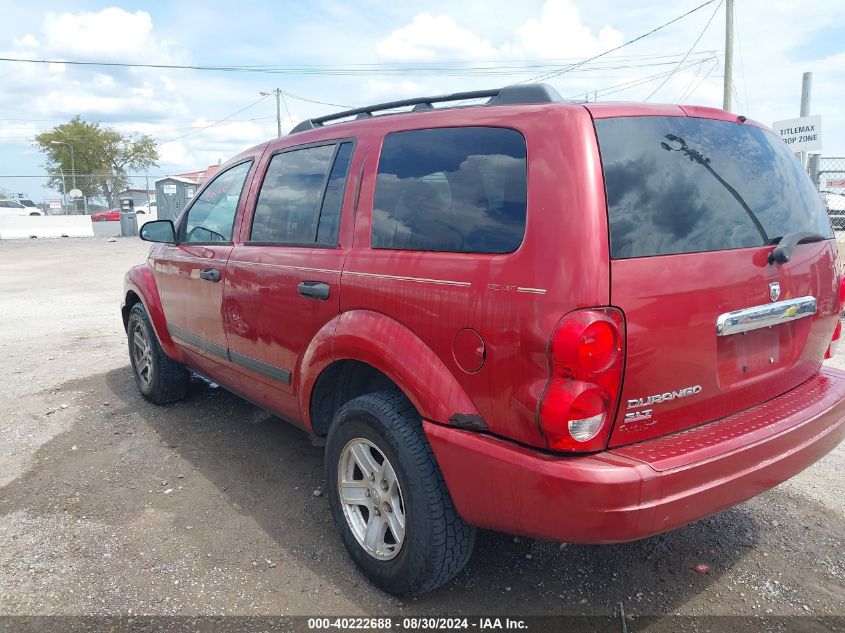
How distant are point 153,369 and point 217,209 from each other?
154cm

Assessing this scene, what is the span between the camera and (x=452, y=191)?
8.13 ft

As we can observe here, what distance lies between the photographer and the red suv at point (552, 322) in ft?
6.72

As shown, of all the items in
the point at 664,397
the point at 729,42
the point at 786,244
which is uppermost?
the point at 729,42

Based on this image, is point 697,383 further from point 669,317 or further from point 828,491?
point 828,491

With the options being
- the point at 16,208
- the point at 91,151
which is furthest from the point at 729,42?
the point at 91,151

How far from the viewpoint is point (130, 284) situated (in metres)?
5.10

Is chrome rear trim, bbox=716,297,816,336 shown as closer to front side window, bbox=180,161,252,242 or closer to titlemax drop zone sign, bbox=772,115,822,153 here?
front side window, bbox=180,161,252,242

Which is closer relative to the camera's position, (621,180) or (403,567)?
(621,180)

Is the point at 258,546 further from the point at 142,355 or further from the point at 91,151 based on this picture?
the point at 91,151

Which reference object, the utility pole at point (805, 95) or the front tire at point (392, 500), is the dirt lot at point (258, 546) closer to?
the front tire at point (392, 500)

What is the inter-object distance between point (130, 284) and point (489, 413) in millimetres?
3878

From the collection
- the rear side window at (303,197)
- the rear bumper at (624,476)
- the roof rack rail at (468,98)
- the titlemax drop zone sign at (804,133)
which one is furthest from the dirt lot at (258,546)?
the titlemax drop zone sign at (804,133)

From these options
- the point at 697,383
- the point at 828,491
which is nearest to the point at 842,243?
the point at 828,491

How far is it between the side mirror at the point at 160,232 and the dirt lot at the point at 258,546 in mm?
1324
